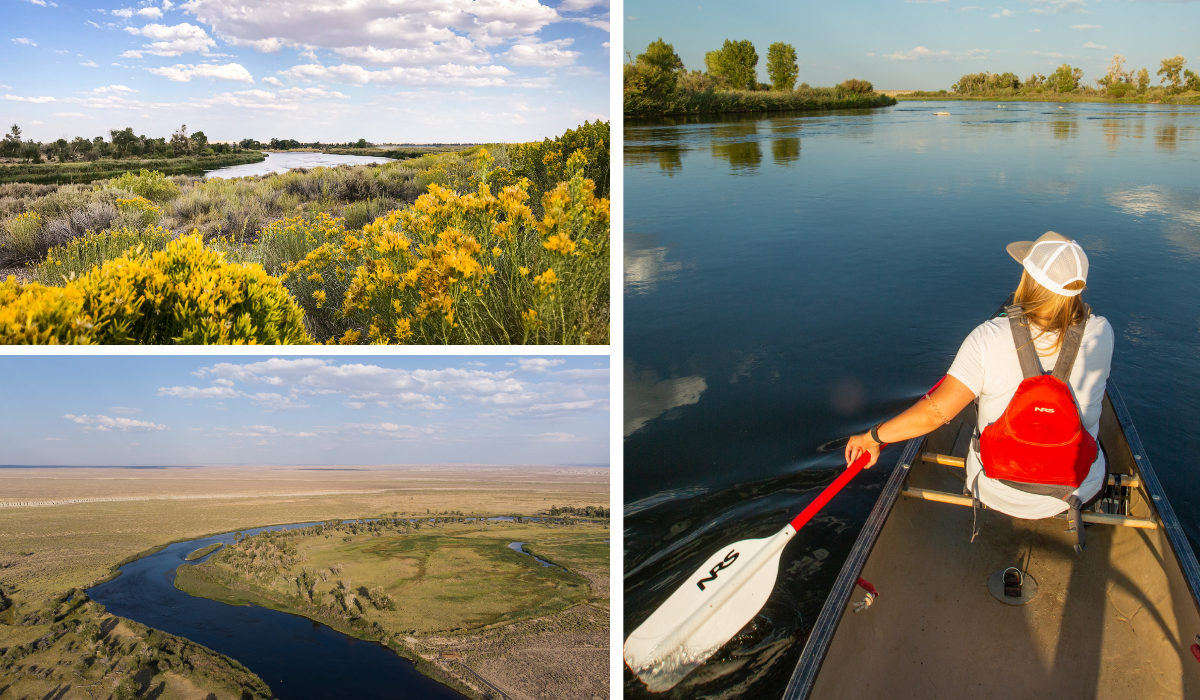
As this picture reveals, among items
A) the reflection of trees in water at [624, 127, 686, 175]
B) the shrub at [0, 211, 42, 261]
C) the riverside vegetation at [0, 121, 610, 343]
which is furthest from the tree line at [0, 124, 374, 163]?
the reflection of trees in water at [624, 127, 686, 175]

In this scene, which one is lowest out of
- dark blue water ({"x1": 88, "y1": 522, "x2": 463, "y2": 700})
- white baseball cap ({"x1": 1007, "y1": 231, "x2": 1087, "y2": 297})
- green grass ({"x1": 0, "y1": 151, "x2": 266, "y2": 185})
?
dark blue water ({"x1": 88, "y1": 522, "x2": 463, "y2": 700})

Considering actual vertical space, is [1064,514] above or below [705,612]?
above

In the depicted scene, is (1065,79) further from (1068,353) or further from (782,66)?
(1068,353)

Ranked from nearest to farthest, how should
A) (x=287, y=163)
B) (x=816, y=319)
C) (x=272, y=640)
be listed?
(x=287, y=163) < (x=272, y=640) < (x=816, y=319)

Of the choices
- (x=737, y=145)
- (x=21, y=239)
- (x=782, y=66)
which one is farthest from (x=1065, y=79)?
(x=21, y=239)

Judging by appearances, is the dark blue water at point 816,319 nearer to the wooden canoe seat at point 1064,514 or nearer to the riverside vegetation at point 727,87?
the wooden canoe seat at point 1064,514

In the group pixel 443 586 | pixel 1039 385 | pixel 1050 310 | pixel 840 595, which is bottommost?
pixel 443 586

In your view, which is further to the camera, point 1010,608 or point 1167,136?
point 1167,136

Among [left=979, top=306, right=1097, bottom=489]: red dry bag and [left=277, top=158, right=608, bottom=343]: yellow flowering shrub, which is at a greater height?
[left=277, top=158, right=608, bottom=343]: yellow flowering shrub

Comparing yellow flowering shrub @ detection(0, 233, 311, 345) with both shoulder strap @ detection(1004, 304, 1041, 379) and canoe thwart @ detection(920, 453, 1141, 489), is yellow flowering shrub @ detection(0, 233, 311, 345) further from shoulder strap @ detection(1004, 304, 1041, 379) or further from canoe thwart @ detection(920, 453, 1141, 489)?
canoe thwart @ detection(920, 453, 1141, 489)
